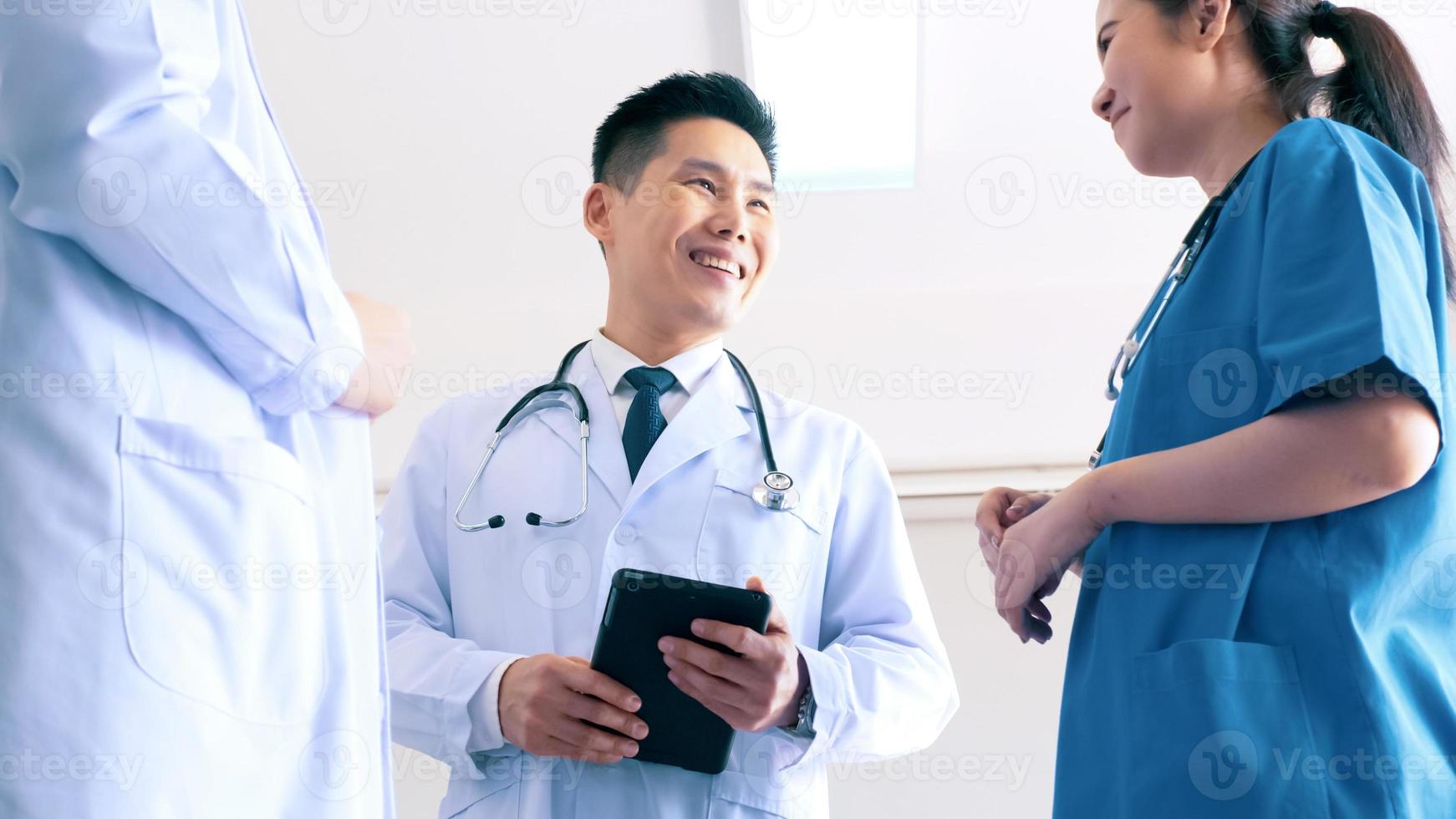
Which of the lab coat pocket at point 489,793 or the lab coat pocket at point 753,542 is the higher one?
the lab coat pocket at point 753,542

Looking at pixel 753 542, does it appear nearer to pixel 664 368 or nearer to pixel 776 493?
pixel 776 493

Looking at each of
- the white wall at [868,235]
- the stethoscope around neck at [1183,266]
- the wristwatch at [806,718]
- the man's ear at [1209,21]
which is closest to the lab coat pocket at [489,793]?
the wristwatch at [806,718]

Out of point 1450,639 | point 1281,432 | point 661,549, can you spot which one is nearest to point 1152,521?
point 1281,432

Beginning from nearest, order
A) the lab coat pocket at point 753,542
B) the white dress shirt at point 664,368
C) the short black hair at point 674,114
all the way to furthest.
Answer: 1. the lab coat pocket at point 753,542
2. the white dress shirt at point 664,368
3. the short black hair at point 674,114

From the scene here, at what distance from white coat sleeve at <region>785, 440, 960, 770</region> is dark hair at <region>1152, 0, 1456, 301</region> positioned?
77cm

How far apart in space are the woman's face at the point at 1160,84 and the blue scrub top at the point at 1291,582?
15cm

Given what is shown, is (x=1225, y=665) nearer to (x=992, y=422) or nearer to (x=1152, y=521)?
(x=1152, y=521)

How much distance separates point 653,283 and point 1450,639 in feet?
3.85

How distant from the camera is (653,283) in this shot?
1.82 meters

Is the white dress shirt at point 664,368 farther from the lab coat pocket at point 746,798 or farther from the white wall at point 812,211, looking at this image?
the white wall at point 812,211

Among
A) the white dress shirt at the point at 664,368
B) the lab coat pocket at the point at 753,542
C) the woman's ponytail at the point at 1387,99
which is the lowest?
the lab coat pocket at the point at 753,542

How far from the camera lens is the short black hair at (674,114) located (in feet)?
6.47

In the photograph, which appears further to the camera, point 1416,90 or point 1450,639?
point 1416,90

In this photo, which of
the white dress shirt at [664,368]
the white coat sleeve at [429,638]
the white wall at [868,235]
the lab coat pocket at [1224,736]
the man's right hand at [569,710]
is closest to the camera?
the lab coat pocket at [1224,736]
